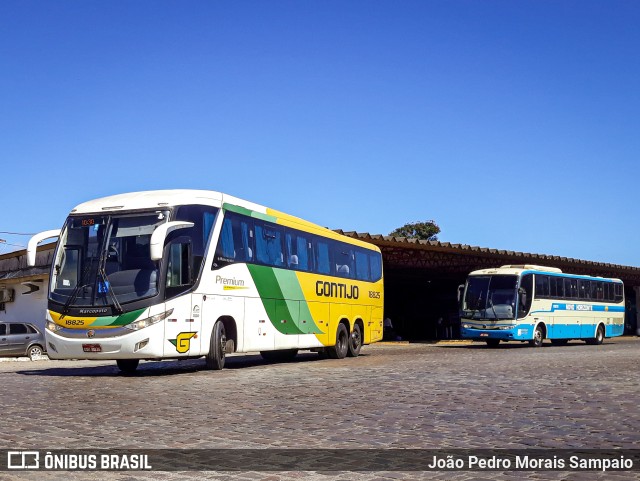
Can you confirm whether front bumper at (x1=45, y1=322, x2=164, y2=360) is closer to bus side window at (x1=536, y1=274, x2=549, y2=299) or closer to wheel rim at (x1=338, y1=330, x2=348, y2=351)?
wheel rim at (x1=338, y1=330, x2=348, y2=351)

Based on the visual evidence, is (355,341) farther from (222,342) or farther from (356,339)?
(222,342)

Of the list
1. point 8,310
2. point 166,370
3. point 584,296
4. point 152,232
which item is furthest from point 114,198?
point 584,296

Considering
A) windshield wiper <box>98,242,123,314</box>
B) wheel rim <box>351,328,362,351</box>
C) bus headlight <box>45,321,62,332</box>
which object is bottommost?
wheel rim <box>351,328,362,351</box>

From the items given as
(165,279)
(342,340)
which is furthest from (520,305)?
(165,279)

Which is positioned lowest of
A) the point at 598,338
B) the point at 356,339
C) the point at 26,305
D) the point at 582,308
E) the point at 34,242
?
the point at 598,338

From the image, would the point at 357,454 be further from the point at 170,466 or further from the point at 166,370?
the point at 166,370

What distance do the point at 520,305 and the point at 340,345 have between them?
37.6ft

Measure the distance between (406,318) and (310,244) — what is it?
35696 millimetres

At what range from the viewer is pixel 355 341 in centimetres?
2323

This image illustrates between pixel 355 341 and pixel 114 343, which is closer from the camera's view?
pixel 114 343

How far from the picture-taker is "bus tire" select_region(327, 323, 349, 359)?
21828 millimetres

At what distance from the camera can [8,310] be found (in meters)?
34.5

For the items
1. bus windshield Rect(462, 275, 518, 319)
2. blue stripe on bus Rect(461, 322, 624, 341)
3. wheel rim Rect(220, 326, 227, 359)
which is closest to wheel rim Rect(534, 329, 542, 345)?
blue stripe on bus Rect(461, 322, 624, 341)

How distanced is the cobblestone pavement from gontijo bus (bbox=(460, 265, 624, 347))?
15.6m
